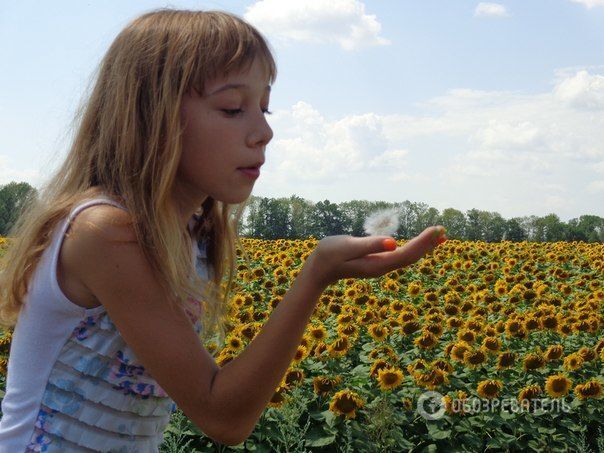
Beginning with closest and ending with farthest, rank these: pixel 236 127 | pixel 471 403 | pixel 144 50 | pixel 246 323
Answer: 1. pixel 236 127
2. pixel 144 50
3. pixel 471 403
4. pixel 246 323

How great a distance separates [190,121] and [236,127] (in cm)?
11

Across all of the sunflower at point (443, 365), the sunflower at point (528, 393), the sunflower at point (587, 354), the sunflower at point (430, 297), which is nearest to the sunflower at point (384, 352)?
the sunflower at point (443, 365)

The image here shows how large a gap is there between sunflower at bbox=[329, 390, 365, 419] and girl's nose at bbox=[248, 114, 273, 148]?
116 inches

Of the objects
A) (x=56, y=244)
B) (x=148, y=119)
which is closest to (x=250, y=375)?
(x=56, y=244)

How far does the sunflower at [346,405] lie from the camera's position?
14.6ft

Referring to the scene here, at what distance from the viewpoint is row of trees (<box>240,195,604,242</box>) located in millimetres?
3641

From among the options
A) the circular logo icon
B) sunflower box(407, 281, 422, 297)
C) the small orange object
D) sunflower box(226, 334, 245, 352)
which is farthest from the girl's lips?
sunflower box(407, 281, 422, 297)

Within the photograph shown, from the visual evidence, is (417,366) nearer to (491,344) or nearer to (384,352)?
(384,352)

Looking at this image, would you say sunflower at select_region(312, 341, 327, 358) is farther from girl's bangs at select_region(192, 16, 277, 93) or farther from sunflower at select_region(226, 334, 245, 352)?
girl's bangs at select_region(192, 16, 277, 93)

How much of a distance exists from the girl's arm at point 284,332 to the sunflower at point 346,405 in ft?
9.40

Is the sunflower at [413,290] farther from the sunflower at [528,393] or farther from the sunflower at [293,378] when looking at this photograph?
the sunflower at [293,378]

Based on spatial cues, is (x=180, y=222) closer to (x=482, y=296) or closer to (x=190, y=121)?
(x=190, y=121)

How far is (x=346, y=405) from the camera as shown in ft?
14.7

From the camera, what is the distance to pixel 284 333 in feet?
5.39
